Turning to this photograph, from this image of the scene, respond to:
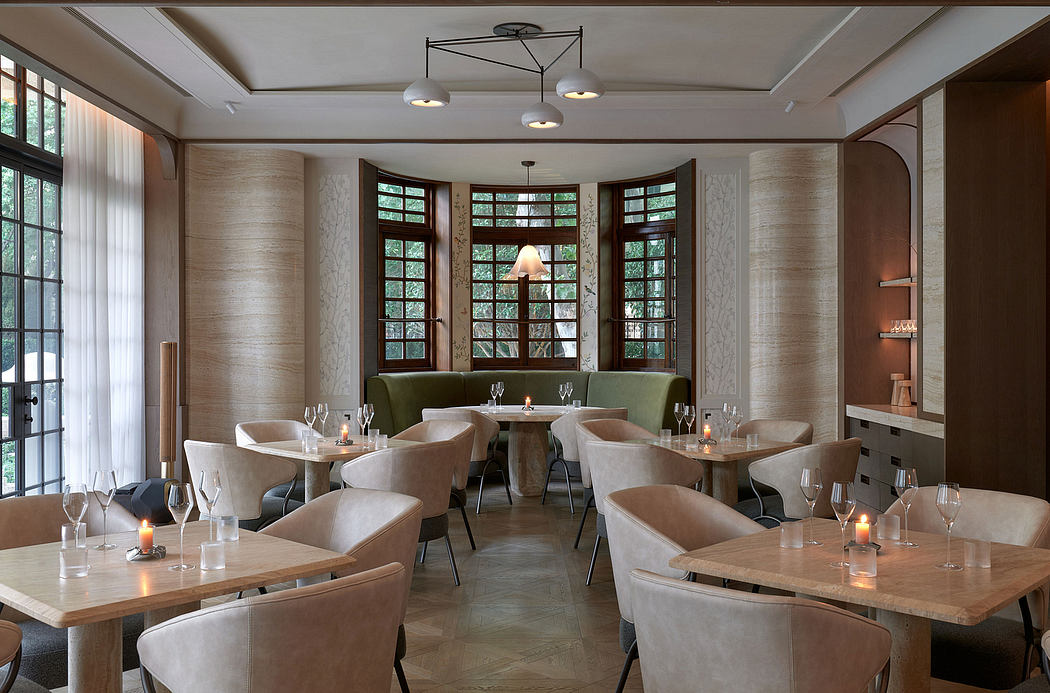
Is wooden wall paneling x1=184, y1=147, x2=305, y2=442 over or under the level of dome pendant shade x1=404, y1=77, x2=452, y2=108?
under

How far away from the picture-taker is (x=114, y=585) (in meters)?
2.34

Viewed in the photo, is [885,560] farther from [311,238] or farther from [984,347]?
[311,238]

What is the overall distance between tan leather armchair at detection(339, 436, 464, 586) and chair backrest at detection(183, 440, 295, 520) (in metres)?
0.50

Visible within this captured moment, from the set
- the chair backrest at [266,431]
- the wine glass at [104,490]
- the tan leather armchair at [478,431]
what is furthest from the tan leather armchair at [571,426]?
the wine glass at [104,490]

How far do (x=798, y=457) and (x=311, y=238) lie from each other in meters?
4.84

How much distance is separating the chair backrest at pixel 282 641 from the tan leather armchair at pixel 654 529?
0.93 m

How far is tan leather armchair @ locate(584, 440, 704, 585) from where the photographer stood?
174 inches

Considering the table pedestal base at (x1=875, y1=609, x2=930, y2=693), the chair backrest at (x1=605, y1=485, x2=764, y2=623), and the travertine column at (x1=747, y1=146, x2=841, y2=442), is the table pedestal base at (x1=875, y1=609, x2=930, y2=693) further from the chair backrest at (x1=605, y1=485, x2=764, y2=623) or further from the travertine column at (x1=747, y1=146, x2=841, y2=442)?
the travertine column at (x1=747, y1=146, x2=841, y2=442)

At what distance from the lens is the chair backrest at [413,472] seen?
4477 millimetres

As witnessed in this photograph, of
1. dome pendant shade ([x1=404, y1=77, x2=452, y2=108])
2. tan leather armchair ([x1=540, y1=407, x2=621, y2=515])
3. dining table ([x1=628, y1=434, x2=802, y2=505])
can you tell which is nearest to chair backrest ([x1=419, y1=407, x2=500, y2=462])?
tan leather armchair ([x1=540, y1=407, x2=621, y2=515])

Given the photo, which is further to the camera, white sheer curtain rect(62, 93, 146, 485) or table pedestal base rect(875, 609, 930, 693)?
white sheer curtain rect(62, 93, 146, 485)

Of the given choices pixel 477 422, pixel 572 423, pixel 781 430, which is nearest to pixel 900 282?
pixel 781 430

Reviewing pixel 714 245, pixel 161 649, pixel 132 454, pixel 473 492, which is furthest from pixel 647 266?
pixel 161 649

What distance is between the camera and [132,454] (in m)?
6.57
